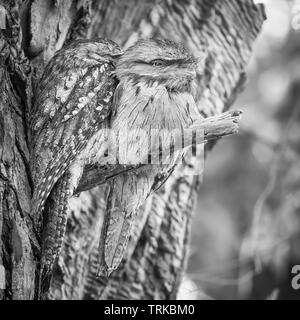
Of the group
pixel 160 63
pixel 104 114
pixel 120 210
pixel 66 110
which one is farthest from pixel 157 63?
pixel 120 210

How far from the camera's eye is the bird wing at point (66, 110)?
309cm

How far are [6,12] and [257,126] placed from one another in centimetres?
385

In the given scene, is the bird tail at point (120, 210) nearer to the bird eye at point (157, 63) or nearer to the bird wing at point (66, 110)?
the bird wing at point (66, 110)

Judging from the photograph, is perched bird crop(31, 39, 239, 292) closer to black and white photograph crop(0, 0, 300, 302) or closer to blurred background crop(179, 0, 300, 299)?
black and white photograph crop(0, 0, 300, 302)

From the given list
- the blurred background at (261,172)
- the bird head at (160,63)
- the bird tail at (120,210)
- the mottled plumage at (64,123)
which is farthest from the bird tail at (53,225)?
the blurred background at (261,172)

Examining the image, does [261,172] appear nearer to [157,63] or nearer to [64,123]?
[157,63]

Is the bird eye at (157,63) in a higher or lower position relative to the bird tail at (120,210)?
higher

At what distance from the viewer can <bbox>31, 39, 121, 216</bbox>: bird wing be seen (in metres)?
3.09

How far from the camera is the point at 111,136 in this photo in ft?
10.5

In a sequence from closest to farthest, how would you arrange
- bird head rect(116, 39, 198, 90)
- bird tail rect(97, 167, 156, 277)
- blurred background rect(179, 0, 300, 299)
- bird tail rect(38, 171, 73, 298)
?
bird tail rect(38, 171, 73, 298) < bird head rect(116, 39, 198, 90) < bird tail rect(97, 167, 156, 277) < blurred background rect(179, 0, 300, 299)

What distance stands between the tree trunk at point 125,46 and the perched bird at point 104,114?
102 mm

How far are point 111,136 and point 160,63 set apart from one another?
38 centimetres

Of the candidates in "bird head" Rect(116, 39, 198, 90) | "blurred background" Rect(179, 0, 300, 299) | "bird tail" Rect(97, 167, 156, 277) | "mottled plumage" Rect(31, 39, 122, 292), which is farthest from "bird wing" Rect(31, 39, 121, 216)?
"blurred background" Rect(179, 0, 300, 299)
